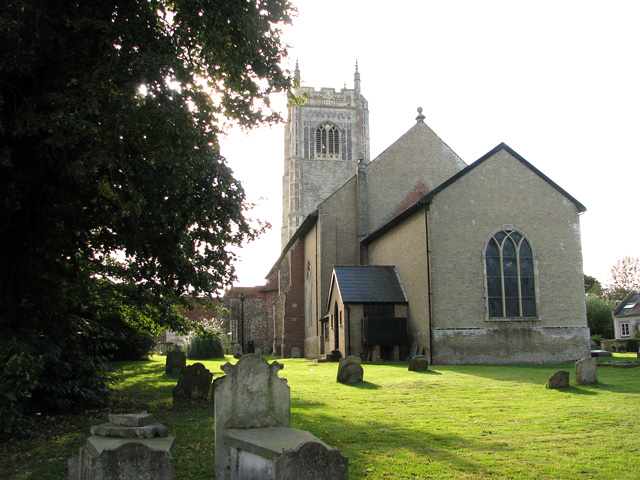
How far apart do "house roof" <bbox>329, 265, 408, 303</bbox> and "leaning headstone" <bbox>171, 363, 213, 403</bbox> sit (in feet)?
44.9

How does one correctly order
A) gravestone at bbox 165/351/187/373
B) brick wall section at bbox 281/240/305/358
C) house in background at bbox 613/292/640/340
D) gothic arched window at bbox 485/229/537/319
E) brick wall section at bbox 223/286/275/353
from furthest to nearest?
house in background at bbox 613/292/640/340, brick wall section at bbox 223/286/275/353, brick wall section at bbox 281/240/305/358, gothic arched window at bbox 485/229/537/319, gravestone at bbox 165/351/187/373

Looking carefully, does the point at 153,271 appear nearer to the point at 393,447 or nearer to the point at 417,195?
the point at 393,447

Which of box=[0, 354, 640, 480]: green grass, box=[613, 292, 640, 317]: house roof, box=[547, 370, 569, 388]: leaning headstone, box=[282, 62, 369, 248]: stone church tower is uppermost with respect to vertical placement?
box=[282, 62, 369, 248]: stone church tower

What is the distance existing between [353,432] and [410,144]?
90.0 feet

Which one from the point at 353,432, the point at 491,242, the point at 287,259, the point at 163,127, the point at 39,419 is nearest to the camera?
the point at 353,432

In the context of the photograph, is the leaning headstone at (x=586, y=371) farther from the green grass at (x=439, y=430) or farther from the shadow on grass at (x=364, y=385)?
the shadow on grass at (x=364, y=385)

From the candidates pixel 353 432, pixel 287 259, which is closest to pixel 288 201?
pixel 287 259

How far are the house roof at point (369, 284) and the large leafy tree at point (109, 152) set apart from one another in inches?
532

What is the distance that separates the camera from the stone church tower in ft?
221

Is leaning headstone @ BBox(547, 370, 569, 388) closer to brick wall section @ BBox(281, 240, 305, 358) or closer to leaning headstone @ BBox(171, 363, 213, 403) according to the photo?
leaning headstone @ BBox(171, 363, 213, 403)

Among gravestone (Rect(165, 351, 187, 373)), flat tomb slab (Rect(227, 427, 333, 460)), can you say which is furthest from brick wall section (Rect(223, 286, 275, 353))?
flat tomb slab (Rect(227, 427, 333, 460))

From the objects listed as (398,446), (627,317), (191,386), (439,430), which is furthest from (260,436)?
(627,317)

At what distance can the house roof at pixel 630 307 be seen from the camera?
176 ft

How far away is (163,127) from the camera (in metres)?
9.84
